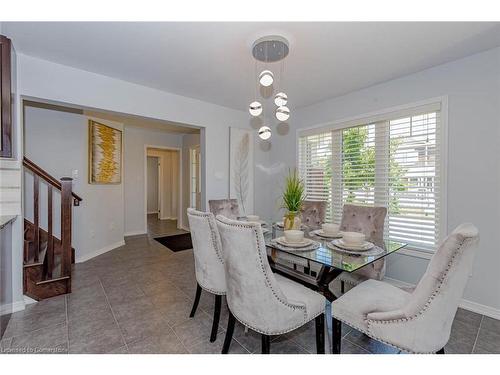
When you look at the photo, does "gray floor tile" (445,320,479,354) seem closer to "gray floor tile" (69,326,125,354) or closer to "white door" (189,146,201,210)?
"gray floor tile" (69,326,125,354)

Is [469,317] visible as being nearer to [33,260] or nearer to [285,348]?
[285,348]

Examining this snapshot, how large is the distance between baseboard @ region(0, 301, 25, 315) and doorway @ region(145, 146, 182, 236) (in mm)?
3338

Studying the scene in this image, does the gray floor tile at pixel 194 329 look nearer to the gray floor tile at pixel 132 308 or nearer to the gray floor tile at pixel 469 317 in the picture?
the gray floor tile at pixel 132 308

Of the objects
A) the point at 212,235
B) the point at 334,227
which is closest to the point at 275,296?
the point at 212,235

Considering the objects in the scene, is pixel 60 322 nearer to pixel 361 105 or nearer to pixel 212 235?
pixel 212 235

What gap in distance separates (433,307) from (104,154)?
16.0ft

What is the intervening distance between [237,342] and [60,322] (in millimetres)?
1583

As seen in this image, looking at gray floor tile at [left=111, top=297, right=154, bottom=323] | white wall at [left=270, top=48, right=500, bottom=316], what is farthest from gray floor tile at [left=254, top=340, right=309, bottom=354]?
white wall at [left=270, top=48, right=500, bottom=316]

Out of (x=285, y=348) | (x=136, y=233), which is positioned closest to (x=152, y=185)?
(x=136, y=233)

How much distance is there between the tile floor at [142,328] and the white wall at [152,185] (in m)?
6.33

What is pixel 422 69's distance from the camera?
8.41 ft

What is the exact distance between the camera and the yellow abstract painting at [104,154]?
13.0ft

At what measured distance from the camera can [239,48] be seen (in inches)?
84.7

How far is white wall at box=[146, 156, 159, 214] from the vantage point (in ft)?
29.6
